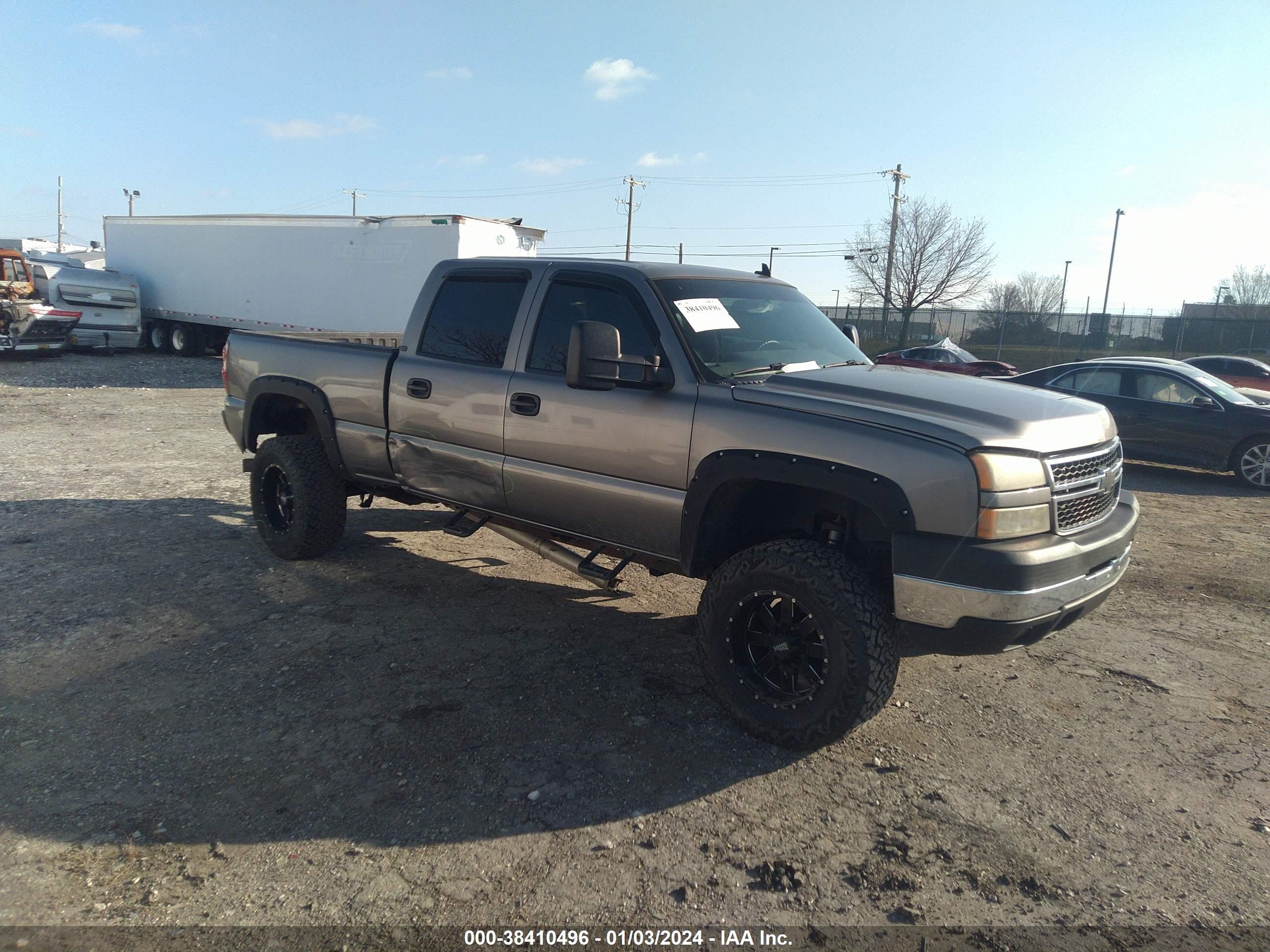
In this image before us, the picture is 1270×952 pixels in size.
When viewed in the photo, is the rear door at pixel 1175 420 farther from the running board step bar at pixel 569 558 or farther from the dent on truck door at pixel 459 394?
the dent on truck door at pixel 459 394

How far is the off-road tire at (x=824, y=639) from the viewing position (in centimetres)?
339

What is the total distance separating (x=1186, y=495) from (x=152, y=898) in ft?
33.9

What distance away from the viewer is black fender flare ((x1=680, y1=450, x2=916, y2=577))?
3.28m

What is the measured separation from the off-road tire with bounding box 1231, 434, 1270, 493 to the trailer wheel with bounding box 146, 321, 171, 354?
Answer: 24.6 m

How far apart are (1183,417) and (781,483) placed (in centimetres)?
889

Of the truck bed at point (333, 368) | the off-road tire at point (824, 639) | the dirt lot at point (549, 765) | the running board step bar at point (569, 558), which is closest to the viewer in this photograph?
the dirt lot at point (549, 765)

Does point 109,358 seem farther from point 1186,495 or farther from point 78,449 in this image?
point 1186,495

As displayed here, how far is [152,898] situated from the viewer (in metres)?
2.65

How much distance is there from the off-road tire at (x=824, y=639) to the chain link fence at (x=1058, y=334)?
25303 millimetres

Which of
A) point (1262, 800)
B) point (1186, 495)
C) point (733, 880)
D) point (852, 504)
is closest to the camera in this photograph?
point (733, 880)

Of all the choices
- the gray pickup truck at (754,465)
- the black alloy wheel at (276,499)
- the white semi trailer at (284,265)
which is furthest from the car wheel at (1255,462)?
the white semi trailer at (284,265)

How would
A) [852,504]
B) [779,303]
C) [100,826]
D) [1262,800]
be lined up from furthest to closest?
[779,303], [852,504], [1262,800], [100,826]

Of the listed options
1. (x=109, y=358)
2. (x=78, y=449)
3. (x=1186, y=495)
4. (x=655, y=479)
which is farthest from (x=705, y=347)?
(x=109, y=358)

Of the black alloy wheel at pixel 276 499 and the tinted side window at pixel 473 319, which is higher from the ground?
the tinted side window at pixel 473 319
